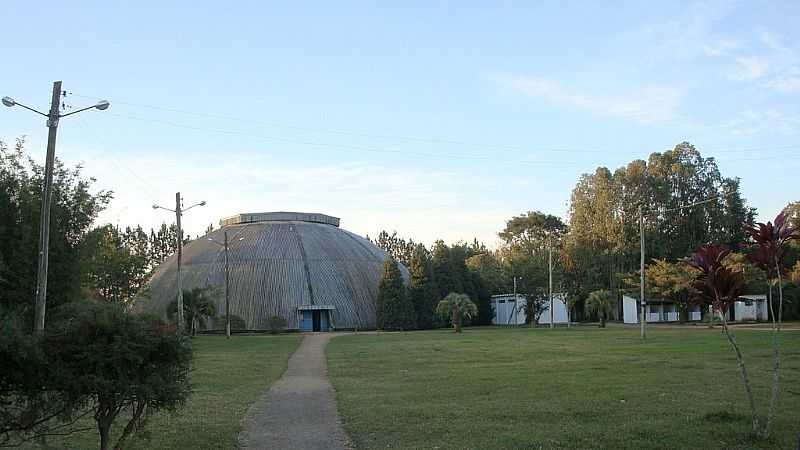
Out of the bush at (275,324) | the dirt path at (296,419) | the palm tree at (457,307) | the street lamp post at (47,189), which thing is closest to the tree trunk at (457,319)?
the palm tree at (457,307)

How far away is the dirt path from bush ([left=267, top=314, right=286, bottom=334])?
44.9 meters

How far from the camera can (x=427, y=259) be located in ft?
259

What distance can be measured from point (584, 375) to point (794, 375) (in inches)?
214

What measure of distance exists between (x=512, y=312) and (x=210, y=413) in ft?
243

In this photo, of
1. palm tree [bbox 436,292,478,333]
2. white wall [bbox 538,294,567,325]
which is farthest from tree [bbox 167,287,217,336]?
white wall [bbox 538,294,567,325]

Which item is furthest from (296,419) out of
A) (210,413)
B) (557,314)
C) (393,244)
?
(393,244)

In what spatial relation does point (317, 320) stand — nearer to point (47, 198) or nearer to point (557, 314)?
point (557, 314)

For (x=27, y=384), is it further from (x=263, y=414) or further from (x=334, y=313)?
(x=334, y=313)

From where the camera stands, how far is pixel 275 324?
67.2 m

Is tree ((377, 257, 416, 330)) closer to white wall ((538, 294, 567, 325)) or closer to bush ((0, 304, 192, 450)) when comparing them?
white wall ((538, 294, 567, 325))

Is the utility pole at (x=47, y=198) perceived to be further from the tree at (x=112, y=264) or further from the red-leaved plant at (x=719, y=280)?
the red-leaved plant at (x=719, y=280)

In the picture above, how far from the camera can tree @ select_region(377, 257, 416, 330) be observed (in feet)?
240

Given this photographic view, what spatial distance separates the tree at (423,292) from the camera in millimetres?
76562

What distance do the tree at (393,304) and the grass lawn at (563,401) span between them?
44.0 meters
